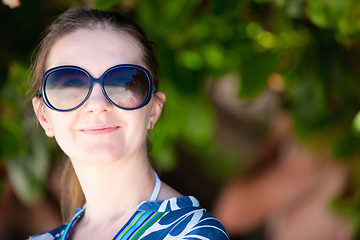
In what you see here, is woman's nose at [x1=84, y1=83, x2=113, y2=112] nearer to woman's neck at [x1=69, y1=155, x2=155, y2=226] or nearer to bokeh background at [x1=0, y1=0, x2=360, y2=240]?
woman's neck at [x1=69, y1=155, x2=155, y2=226]

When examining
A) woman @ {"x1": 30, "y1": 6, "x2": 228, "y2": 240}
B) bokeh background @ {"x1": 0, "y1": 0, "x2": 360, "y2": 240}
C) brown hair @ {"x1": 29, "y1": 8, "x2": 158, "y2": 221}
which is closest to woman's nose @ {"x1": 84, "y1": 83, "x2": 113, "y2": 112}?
woman @ {"x1": 30, "y1": 6, "x2": 228, "y2": 240}

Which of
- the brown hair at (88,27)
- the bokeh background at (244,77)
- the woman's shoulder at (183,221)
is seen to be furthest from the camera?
the bokeh background at (244,77)

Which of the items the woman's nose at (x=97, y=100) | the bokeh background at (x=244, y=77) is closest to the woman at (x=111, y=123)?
the woman's nose at (x=97, y=100)

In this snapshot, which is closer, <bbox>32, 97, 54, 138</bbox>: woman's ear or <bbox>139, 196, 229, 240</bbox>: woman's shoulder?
<bbox>139, 196, 229, 240</bbox>: woman's shoulder

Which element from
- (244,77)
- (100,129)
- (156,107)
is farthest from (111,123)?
(244,77)

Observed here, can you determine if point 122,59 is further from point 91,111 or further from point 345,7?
point 345,7

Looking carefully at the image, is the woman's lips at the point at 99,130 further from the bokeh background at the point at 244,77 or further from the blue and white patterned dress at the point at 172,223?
the bokeh background at the point at 244,77

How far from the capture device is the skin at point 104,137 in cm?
83

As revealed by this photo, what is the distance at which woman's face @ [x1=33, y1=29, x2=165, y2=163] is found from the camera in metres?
0.83

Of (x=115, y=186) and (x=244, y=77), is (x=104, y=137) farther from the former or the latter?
(x=244, y=77)

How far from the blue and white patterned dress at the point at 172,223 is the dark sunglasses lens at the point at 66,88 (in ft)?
0.61

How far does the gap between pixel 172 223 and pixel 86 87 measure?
0.23 meters

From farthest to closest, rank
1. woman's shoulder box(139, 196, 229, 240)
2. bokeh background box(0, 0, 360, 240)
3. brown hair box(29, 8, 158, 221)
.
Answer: bokeh background box(0, 0, 360, 240), brown hair box(29, 8, 158, 221), woman's shoulder box(139, 196, 229, 240)

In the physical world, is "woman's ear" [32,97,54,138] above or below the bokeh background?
above
